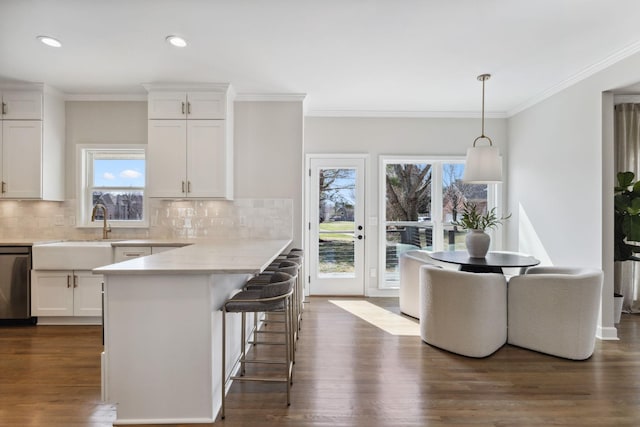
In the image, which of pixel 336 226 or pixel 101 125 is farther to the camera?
pixel 336 226

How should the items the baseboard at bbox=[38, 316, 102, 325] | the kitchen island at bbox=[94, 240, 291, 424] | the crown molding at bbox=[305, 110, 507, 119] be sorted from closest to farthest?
the kitchen island at bbox=[94, 240, 291, 424]
the baseboard at bbox=[38, 316, 102, 325]
the crown molding at bbox=[305, 110, 507, 119]

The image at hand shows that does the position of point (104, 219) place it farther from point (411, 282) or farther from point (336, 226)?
point (411, 282)

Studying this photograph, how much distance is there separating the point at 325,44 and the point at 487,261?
7.95 feet

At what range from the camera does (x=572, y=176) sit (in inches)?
144

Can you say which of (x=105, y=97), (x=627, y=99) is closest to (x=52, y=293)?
(x=105, y=97)

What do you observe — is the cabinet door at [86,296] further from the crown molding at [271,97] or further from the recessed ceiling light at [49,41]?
the crown molding at [271,97]

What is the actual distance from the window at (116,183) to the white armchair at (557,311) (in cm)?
420

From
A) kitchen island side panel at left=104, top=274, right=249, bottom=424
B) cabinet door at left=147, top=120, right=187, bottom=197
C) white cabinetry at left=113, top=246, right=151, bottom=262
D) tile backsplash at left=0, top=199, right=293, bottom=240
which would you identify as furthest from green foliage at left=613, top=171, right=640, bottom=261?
white cabinetry at left=113, top=246, right=151, bottom=262

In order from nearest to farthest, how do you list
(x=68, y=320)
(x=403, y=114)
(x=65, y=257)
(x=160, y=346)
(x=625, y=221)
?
(x=160, y=346), (x=625, y=221), (x=65, y=257), (x=68, y=320), (x=403, y=114)

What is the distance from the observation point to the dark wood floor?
2.06 m

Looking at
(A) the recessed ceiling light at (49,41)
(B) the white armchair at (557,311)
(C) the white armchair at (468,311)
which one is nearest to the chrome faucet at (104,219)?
(A) the recessed ceiling light at (49,41)

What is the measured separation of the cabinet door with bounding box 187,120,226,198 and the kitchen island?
2.04 metres

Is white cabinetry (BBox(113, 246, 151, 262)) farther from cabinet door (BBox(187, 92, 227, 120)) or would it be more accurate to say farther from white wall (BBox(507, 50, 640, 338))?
white wall (BBox(507, 50, 640, 338))

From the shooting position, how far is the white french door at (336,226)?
4.93m
